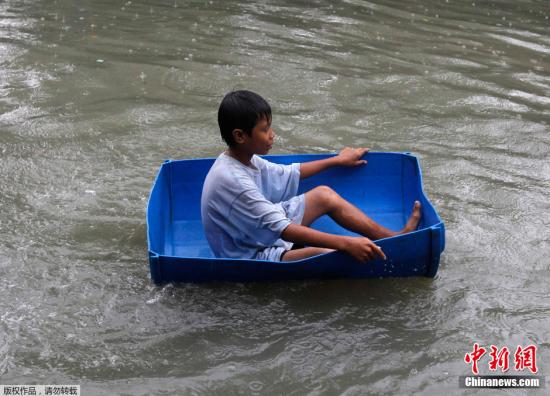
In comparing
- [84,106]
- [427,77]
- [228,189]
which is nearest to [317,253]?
[228,189]

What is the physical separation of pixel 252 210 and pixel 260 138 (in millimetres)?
340

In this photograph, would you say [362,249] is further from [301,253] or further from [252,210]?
[252,210]

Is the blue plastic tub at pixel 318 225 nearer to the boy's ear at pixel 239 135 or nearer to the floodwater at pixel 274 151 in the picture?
the floodwater at pixel 274 151

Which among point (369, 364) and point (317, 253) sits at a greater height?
point (317, 253)

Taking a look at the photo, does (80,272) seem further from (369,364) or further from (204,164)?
(369,364)

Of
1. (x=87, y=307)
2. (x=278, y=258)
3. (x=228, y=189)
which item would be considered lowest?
(x=87, y=307)

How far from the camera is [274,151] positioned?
5.09m

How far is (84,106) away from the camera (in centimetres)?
582

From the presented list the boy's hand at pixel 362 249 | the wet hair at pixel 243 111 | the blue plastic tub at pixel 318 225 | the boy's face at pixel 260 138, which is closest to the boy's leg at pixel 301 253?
the blue plastic tub at pixel 318 225

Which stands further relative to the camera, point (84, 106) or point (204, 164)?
point (84, 106)

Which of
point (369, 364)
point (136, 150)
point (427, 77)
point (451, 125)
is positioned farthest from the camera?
point (427, 77)

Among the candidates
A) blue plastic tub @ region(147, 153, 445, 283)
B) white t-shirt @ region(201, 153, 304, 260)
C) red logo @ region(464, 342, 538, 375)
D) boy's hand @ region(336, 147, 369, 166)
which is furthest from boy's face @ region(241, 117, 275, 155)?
red logo @ region(464, 342, 538, 375)

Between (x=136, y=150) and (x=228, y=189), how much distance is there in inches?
73.7

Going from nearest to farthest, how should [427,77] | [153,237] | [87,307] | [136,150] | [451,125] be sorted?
1. [87,307]
2. [153,237]
3. [136,150]
4. [451,125]
5. [427,77]
